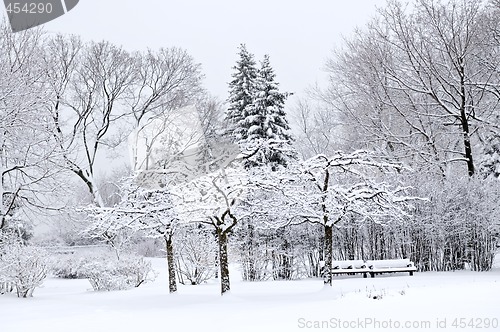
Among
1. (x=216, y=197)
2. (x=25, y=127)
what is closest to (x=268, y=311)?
(x=216, y=197)

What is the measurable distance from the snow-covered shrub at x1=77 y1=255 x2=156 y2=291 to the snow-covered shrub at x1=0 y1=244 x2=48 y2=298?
2.09 metres

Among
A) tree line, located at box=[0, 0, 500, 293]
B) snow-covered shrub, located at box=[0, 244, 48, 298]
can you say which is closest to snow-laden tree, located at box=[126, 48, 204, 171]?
tree line, located at box=[0, 0, 500, 293]

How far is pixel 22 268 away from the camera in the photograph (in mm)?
13523

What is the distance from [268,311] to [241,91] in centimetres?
1511

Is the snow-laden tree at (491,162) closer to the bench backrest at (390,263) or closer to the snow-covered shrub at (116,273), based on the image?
the bench backrest at (390,263)

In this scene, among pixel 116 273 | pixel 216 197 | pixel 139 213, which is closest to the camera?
pixel 216 197

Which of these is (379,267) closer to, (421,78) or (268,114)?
(421,78)

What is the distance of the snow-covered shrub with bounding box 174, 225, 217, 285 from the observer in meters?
17.2

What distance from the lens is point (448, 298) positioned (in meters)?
7.37

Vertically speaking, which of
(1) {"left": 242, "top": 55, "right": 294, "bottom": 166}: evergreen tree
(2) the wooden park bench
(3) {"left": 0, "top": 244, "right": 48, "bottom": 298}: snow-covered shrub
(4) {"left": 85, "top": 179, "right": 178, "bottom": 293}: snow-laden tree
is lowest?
(2) the wooden park bench

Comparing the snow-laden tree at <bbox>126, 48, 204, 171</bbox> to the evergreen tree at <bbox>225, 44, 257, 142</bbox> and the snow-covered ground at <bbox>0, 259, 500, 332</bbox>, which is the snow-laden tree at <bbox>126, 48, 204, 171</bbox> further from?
the snow-covered ground at <bbox>0, 259, 500, 332</bbox>

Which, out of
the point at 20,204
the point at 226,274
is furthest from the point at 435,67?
the point at 20,204

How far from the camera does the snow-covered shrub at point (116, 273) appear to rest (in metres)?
15.7

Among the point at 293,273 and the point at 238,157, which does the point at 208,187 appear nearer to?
the point at 238,157
